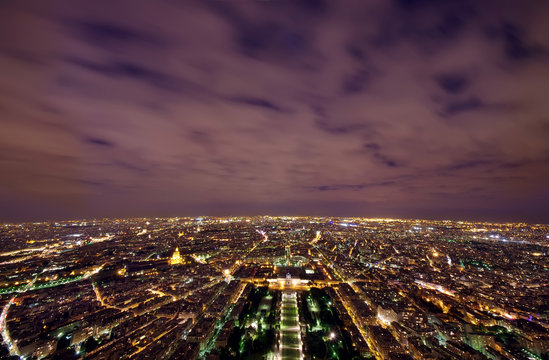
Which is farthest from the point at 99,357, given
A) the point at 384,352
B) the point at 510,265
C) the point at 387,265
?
the point at 510,265

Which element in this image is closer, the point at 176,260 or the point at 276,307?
the point at 276,307

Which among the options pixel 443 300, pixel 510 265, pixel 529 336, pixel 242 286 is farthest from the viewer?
pixel 510 265

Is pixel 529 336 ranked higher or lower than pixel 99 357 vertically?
higher

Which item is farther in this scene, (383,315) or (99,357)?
(383,315)

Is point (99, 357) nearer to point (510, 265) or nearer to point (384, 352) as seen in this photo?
point (384, 352)

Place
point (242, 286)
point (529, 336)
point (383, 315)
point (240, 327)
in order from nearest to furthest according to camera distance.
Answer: point (529, 336), point (240, 327), point (383, 315), point (242, 286)

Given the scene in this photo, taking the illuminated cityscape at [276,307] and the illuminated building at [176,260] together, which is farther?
the illuminated building at [176,260]

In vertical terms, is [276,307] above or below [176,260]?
above

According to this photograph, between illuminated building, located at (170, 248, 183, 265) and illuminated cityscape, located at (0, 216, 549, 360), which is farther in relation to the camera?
illuminated building, located at (170, 248, 183, 265)
